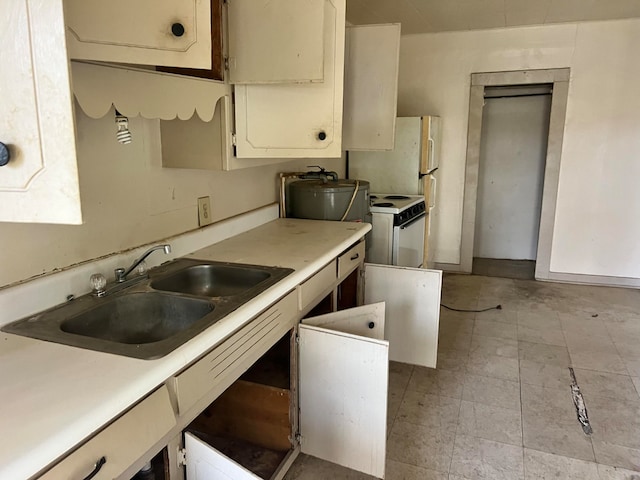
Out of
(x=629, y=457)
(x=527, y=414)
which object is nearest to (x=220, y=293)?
(x=527, y=414)

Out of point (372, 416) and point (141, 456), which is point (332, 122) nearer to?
point (372, 416)

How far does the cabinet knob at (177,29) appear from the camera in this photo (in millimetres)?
1385

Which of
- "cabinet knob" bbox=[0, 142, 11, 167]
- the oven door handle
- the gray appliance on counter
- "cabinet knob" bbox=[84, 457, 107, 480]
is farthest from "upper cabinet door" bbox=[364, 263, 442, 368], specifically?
"cabinet knob" bbox=[0, 142, 11, 167]

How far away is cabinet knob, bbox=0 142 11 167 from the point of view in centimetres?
93

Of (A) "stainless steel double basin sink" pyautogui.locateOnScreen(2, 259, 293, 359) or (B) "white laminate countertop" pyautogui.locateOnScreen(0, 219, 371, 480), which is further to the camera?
(A) "stainless steel double basin sink" pyautogui.locateOnScreen(2, 259, 293, 359)

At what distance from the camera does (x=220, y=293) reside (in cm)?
190

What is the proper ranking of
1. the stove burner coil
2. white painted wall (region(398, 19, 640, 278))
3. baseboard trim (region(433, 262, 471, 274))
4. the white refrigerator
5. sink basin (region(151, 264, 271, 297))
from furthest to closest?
baseboard trim (region(433, 262, 471, 274)), white painted wall (region(398, 19, 640, 278)), the white refrigerator, the stove burner coil, sink basin (region(151, 264, 271, 297))

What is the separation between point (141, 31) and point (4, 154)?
0.56 metres

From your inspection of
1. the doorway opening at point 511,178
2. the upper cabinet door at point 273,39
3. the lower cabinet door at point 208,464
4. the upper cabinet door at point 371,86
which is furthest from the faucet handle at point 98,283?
the doorway opening at point 511,178

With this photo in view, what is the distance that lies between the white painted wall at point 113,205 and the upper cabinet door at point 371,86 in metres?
0.92

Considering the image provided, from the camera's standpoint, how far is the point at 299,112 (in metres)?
2.12

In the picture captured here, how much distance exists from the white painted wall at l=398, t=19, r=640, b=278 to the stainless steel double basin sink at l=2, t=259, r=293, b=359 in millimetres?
3495

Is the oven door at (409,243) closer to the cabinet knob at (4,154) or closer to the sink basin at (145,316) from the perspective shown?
the sink basin at (145,316)

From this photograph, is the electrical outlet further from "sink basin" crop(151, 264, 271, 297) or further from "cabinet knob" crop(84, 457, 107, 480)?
"cabinet knob" crop(84, 457, 107, 480)
